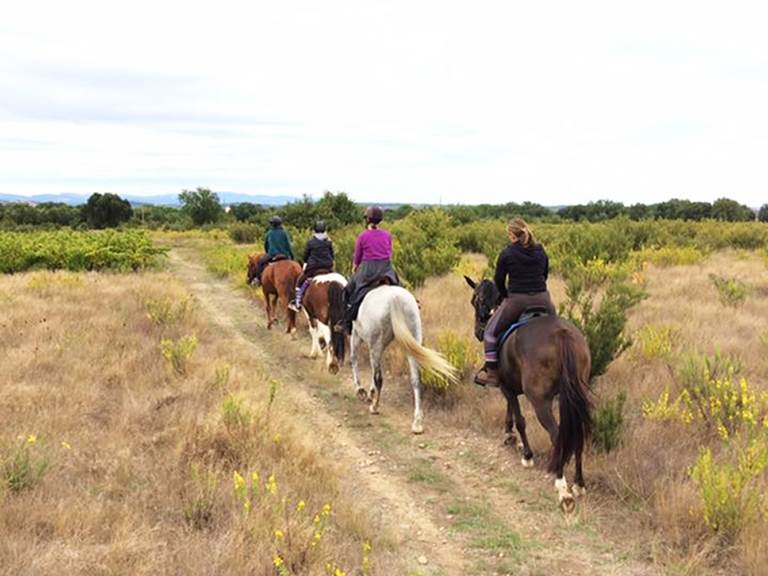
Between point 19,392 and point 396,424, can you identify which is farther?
point 396,424

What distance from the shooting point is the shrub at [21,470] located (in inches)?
164

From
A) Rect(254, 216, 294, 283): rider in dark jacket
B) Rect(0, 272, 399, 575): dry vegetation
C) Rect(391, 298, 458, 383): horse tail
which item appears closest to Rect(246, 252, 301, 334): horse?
Rect(254, 216, 294, 283): rider in dark jacket

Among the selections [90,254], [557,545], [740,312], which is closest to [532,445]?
[557,545]

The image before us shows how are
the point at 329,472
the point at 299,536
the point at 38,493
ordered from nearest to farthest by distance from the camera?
1. the point at 299,536
2. the point at 38,493
3. the point at 329,472

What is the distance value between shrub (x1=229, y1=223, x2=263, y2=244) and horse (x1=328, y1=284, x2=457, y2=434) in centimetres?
2991

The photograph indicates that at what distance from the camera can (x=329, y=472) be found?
16.8ft

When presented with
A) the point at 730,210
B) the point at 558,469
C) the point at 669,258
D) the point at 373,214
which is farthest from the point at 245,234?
the point at 730,210

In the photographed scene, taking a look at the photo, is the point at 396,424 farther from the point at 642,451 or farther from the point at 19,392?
the point at 19,392

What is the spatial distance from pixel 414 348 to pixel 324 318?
10.8 ft

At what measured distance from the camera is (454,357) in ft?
26.1

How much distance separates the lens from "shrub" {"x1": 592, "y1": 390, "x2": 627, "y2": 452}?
5418 mm

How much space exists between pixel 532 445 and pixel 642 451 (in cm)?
108

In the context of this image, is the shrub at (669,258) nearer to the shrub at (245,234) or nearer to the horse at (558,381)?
the horse at (558,381)

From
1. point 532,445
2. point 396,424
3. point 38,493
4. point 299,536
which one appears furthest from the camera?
point 396,424
